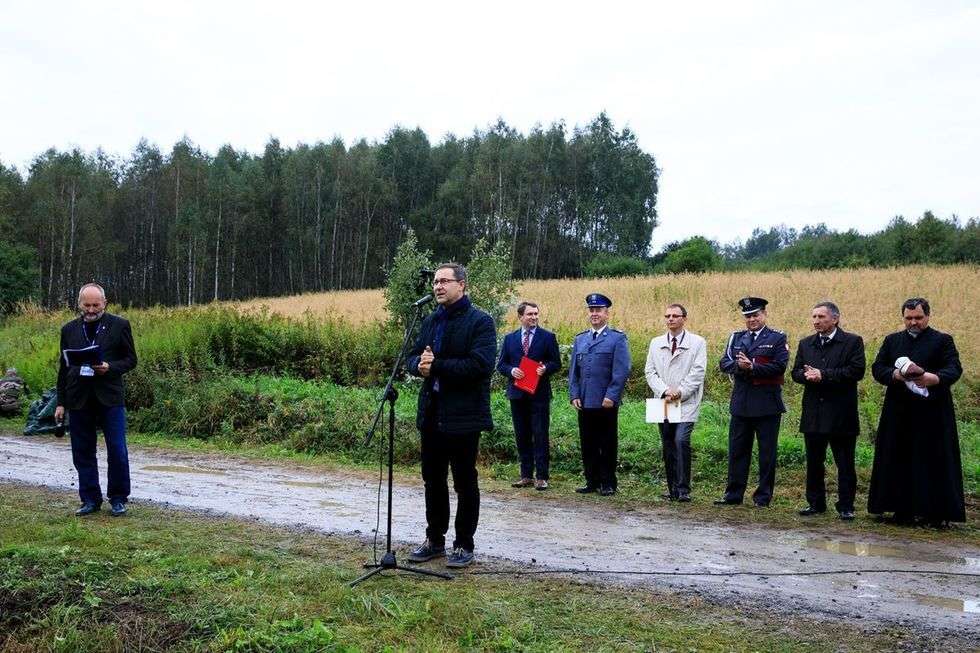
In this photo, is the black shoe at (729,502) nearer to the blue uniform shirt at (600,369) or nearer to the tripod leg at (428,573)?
the blue uniform shirt at (600,369)

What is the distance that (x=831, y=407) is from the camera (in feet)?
28.0

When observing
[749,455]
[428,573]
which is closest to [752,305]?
[749,455]

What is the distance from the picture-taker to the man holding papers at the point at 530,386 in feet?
32.7

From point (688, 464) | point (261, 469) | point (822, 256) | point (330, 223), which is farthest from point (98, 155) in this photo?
point (688, 464)

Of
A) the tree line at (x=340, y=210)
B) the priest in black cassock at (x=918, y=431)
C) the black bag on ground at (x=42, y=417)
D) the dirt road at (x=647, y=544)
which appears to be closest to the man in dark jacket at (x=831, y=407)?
the priest in black cassock at (x=918, y=431)

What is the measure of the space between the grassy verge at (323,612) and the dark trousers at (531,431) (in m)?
4.18

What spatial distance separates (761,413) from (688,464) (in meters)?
1.01

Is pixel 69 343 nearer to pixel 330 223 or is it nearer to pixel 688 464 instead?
pixel 688 464

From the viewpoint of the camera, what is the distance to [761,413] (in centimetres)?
898

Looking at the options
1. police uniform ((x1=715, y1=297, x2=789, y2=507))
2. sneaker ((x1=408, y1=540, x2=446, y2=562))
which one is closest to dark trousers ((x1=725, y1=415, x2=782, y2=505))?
police uniform ((x1=715, y1=297, x2=789, y2=507))

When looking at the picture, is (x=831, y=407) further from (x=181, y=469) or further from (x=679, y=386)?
(x=181, y=469)

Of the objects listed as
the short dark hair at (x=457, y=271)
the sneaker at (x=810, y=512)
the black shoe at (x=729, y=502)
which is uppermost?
the short dark hair at (x=457, y=271)

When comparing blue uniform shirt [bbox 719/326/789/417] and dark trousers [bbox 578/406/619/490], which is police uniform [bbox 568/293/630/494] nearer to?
dark trousers [bbox 578/406/619/490]

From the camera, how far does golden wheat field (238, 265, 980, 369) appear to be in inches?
828
